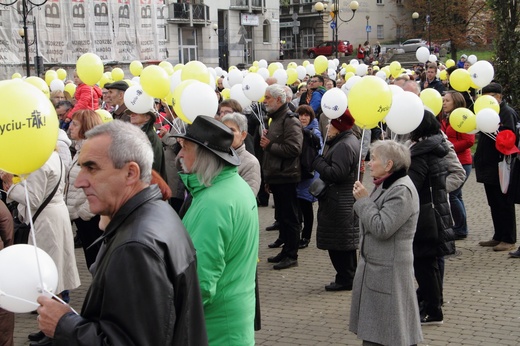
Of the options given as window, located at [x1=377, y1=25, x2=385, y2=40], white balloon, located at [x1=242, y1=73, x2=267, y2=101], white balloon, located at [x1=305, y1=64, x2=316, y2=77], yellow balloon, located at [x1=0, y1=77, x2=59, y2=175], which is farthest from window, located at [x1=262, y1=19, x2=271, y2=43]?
yellow balloon, located at [x1=0, y1=77, x2=59, y2=175]

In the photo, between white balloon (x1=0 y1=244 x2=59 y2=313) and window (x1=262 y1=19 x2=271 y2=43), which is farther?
window (x1=262 y1=19 x2=271 y2=43)

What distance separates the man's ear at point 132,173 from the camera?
8.41 ft

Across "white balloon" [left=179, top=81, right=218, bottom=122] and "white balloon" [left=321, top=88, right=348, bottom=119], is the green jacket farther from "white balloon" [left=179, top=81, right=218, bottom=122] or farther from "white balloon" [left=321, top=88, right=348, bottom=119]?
"white balloon" [left=321, top=88, right=348, bottom=119]

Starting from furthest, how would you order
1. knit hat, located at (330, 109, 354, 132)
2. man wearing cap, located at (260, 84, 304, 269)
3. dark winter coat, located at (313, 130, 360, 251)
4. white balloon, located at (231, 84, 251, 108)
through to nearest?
white balloon, located at (231, 84, 251, 108) → man wearing cap, located at (260, 84, 304, 269) → knit hat, located at (330, 109, 354, 132) → dark winter coat, located at (313, 130, 360, 251)

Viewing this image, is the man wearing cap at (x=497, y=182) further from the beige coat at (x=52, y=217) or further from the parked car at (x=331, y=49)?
the parked car at (x=331, y=49)

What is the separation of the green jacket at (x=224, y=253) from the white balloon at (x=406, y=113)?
2.60m

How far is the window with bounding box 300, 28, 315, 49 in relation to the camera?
66356mm

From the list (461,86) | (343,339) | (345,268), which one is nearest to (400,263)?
(343,339)

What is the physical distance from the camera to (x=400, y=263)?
4.65 m

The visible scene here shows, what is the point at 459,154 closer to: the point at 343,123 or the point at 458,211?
the point at 458,211

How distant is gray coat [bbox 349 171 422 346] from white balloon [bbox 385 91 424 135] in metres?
1.10

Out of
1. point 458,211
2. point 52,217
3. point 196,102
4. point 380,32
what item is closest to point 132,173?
point 52,217

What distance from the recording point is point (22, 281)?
2.77m

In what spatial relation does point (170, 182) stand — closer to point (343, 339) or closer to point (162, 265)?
point (343, 339)
